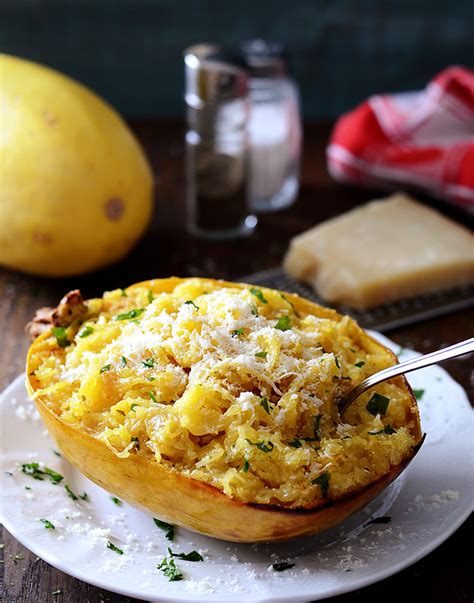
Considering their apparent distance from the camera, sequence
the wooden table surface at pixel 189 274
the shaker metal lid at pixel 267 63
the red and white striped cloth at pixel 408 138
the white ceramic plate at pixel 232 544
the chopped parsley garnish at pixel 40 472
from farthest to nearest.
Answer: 1. the red and white striped cloth at pixel 408 138
2. the shaker metal lid at pixel 267 63
3. the chopped parsley garnish at pixel 40 472
4. the wooden table surface at pixel 189 274
5. the white ceramic plate at pixel 232 544

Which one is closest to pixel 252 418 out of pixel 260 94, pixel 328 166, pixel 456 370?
pixel 456 370

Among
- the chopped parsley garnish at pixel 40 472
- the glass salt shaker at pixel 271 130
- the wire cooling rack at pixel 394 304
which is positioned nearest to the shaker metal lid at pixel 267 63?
the glass salt shaker at pixel 271 130

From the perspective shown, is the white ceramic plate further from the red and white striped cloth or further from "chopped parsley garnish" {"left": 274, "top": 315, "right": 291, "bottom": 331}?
the red and white striped cloth

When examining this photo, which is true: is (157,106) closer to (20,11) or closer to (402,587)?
(20,11)

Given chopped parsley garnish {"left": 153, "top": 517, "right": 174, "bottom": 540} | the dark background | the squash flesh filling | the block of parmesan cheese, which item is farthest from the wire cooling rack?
the dark background

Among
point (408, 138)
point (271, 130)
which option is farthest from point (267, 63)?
point (408, 138)

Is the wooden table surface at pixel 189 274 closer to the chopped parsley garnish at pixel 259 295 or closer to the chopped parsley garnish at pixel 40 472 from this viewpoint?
the chopped parsley garnish at pixel 40 472

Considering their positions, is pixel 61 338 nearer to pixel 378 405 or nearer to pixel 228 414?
pixel 228 414
